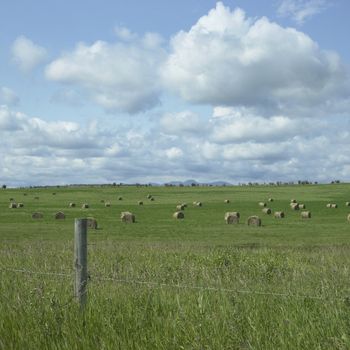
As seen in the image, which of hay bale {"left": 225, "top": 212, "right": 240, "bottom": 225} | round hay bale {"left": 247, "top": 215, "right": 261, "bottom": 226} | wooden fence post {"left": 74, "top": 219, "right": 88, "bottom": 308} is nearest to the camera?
wooden fence post {"left": 74, "top": 219, "right": 88, "bottom": 308}

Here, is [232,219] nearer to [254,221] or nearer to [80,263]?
[254,221]

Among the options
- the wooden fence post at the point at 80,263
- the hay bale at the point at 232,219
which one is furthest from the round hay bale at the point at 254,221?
the wooden fence post at the point at 80,263

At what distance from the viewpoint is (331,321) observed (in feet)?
22.3

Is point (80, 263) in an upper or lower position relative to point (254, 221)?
upper

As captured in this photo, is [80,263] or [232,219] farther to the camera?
[232,219]

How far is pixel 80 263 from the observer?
820 centimetres

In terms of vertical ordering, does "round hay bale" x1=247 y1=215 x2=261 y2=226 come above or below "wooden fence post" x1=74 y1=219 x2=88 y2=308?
below

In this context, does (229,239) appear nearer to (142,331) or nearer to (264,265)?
(264,265)

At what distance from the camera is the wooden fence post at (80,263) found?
8125mm

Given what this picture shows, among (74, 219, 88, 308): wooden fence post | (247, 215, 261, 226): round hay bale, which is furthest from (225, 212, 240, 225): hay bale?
(74, 219, 88, 308): wooden fence post

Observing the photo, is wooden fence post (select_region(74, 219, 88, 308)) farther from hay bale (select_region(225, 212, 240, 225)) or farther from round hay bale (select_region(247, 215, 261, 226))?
hay bale (select_region(225, 212, 240, 225))

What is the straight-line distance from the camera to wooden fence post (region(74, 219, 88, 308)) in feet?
26.7

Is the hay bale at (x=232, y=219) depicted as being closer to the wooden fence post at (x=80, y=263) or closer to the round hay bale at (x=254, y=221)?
the round hay bale at (x=254, y=221)

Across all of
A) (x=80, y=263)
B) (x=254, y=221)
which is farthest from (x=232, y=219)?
(x=80, y=263)
